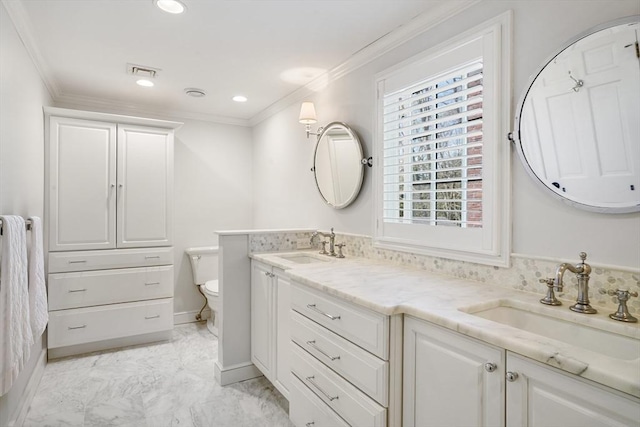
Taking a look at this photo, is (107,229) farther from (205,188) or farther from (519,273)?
(519,273)

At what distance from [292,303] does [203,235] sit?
2404 mm

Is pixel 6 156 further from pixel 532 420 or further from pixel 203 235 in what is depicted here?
pixel 532 420

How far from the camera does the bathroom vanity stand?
88cm

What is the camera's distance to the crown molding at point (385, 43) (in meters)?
1.83

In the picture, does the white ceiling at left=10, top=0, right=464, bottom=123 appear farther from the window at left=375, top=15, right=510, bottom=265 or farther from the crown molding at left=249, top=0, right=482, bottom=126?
the window at left=375, top=15, right=510, bottom=265

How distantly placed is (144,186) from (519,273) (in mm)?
3061

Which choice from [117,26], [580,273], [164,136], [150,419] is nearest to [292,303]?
[150,419]

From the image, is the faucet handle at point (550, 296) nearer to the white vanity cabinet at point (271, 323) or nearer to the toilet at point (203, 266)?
the white vanity cabinet at point (271, 323)

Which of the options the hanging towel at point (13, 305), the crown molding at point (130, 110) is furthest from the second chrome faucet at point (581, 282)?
the crown molding at point (130, 110)

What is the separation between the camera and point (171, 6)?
6.18ft

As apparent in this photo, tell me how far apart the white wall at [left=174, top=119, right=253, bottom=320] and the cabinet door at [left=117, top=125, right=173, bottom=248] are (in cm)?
54

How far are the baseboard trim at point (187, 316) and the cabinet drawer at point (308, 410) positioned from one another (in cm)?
232

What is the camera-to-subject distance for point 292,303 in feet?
6.36

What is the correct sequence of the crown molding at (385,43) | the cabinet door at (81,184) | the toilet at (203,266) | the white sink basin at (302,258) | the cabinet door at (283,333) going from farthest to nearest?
the toilet at (203,266), the cabinet door at (81,184), the white sink basin at (302,258), the cabinet door at (283,333), the crown molding at (385,43)
